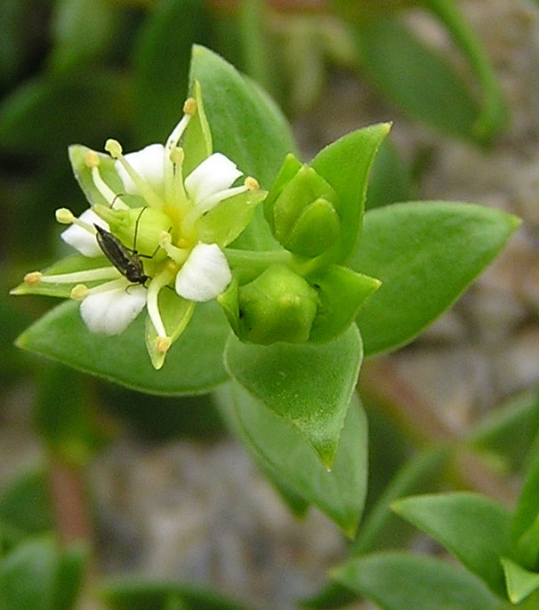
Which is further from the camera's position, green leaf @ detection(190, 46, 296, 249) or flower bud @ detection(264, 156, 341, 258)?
green leaf @ detection(190, 46, 296, 249)

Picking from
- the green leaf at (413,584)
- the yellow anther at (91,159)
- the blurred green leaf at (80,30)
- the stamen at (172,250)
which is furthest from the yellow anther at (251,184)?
the blurred green leaf at (80,30)

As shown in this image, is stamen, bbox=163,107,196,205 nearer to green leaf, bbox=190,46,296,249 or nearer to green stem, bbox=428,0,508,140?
green leaf, bbox=190,46,296,249

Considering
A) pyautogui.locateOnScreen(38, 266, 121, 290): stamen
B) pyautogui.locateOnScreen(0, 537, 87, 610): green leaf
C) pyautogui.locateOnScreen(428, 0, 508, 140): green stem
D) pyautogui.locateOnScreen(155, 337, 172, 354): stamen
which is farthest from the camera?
pyautogui.locateOnScreen(428, 0, 508, 140): green stem

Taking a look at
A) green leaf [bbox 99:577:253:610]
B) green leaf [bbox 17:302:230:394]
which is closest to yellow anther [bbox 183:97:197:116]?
green leaf [bbox 17:302:230:394]

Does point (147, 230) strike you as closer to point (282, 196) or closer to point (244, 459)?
point (282, 196)

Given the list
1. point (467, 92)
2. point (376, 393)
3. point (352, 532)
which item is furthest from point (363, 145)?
point (467, 92)

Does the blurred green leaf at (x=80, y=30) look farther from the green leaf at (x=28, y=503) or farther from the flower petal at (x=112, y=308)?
the flower petal at (x=112, y=308)

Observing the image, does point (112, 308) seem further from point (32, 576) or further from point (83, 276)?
point (32, 576)

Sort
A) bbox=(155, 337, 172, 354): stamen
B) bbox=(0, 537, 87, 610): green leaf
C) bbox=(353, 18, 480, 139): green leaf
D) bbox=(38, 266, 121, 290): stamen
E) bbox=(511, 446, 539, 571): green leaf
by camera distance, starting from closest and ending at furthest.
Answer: bbox=(155, 337, 172, 354): stamen < bbox=(38, 266, 121, 290): stamen < bbox=(511, 446, 539, 571): green leaf < bbox=(0, 537, 87, 610): green leaf < bbox=(353, 18, 480, 139): green leaf
